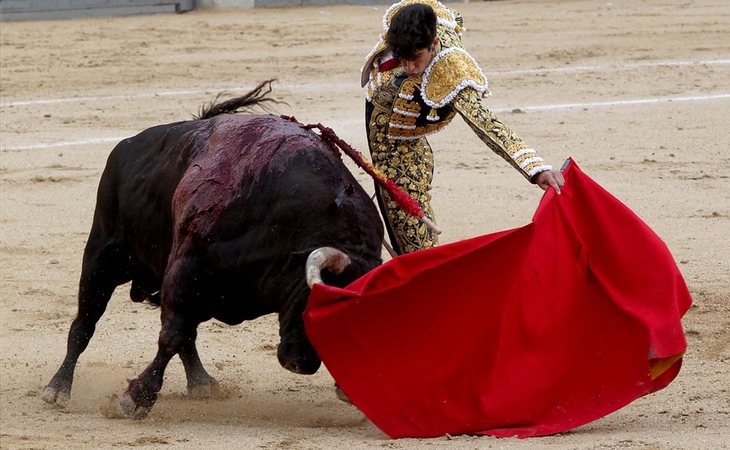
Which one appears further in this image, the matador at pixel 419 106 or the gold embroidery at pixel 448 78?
the gold embroidery at pixel 448 78

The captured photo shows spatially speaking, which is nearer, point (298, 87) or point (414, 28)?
point (414, 28)

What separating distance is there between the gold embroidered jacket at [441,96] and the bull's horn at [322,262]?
59 cm

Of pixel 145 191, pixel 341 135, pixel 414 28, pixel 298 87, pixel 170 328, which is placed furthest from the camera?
pixel 298 87

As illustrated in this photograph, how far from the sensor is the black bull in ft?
13.9

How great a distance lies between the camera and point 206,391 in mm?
5016

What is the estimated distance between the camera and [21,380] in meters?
5.23

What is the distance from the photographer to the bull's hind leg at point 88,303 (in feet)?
16.2

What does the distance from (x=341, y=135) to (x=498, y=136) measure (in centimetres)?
477

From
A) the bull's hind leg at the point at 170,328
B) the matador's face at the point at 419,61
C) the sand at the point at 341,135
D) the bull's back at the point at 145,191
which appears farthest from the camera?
the bull's back at the point at 145,191

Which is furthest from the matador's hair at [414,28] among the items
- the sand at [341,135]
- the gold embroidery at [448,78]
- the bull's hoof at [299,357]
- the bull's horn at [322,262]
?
the sand at [341,135]

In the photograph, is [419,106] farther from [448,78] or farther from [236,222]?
[236,222]

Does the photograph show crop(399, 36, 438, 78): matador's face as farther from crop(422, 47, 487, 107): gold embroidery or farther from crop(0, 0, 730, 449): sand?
crop(0, 0, 730, 449): sand

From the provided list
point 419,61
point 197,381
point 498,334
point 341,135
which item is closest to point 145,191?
point 197,381

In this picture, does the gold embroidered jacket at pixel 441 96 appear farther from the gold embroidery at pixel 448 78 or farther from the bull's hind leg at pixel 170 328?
the bull's hind leg at pixel 170 328
